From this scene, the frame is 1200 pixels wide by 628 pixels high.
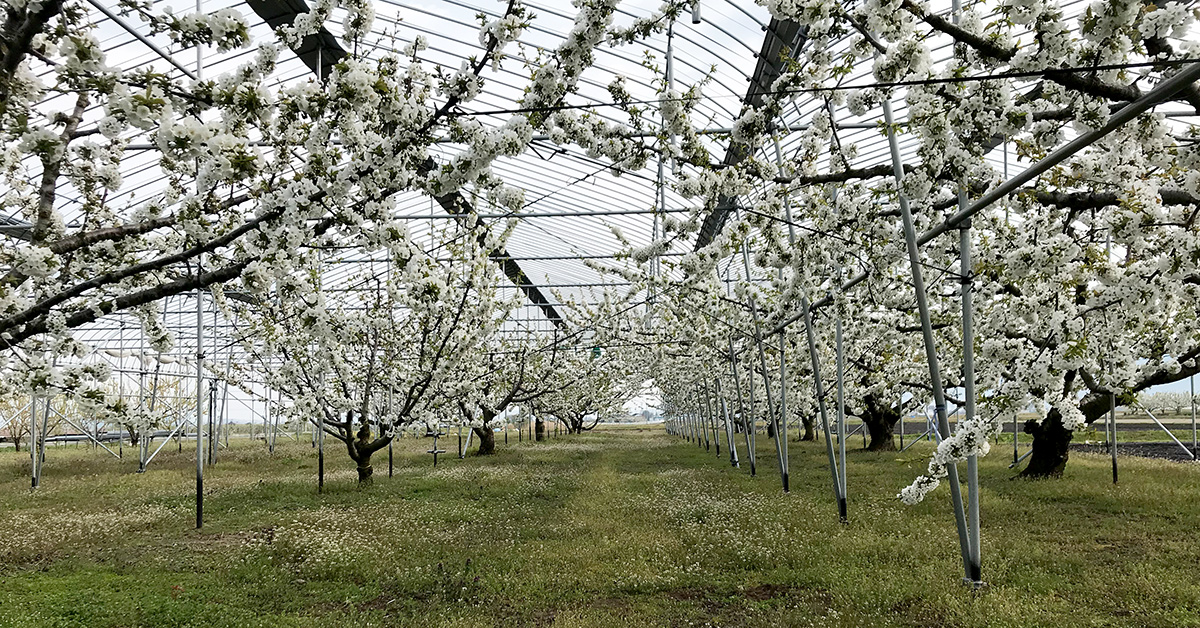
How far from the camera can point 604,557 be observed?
29.8 feet

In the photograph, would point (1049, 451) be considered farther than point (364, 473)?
No

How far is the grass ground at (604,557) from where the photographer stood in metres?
6.77

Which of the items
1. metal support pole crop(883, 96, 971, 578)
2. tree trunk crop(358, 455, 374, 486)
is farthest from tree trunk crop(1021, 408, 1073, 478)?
tree trunk crop(358, 455, 374, 486)

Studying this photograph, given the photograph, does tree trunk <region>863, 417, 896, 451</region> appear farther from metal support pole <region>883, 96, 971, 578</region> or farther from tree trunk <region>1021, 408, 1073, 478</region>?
metal support pole <region>883, 96, 971, 578</region>

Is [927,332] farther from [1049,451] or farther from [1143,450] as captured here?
[1143,450]

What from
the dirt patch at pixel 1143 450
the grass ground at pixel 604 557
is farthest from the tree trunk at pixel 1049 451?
the dirt patch at pixel 1143 450

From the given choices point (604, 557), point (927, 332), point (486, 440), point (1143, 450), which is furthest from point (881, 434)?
point (927, 332)

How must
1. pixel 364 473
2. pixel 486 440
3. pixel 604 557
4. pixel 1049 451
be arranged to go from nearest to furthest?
pixel 604 557
pixel 1049 451
pixel 364 473
pixel 486 440

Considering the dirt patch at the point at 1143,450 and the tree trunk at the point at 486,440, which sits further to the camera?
the tree trunk at the point at 486,440

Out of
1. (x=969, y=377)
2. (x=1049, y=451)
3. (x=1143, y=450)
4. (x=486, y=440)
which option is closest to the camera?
(x=969, y=377)

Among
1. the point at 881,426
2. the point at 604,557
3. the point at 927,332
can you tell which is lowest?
the point at 604,557

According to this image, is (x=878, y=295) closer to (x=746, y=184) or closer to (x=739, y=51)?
(x=746, y=184)

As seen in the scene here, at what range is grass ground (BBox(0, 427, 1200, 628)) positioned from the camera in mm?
6770

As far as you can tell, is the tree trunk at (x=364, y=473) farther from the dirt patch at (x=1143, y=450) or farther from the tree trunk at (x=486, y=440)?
the dirt patch at (x=1143, y=450)
